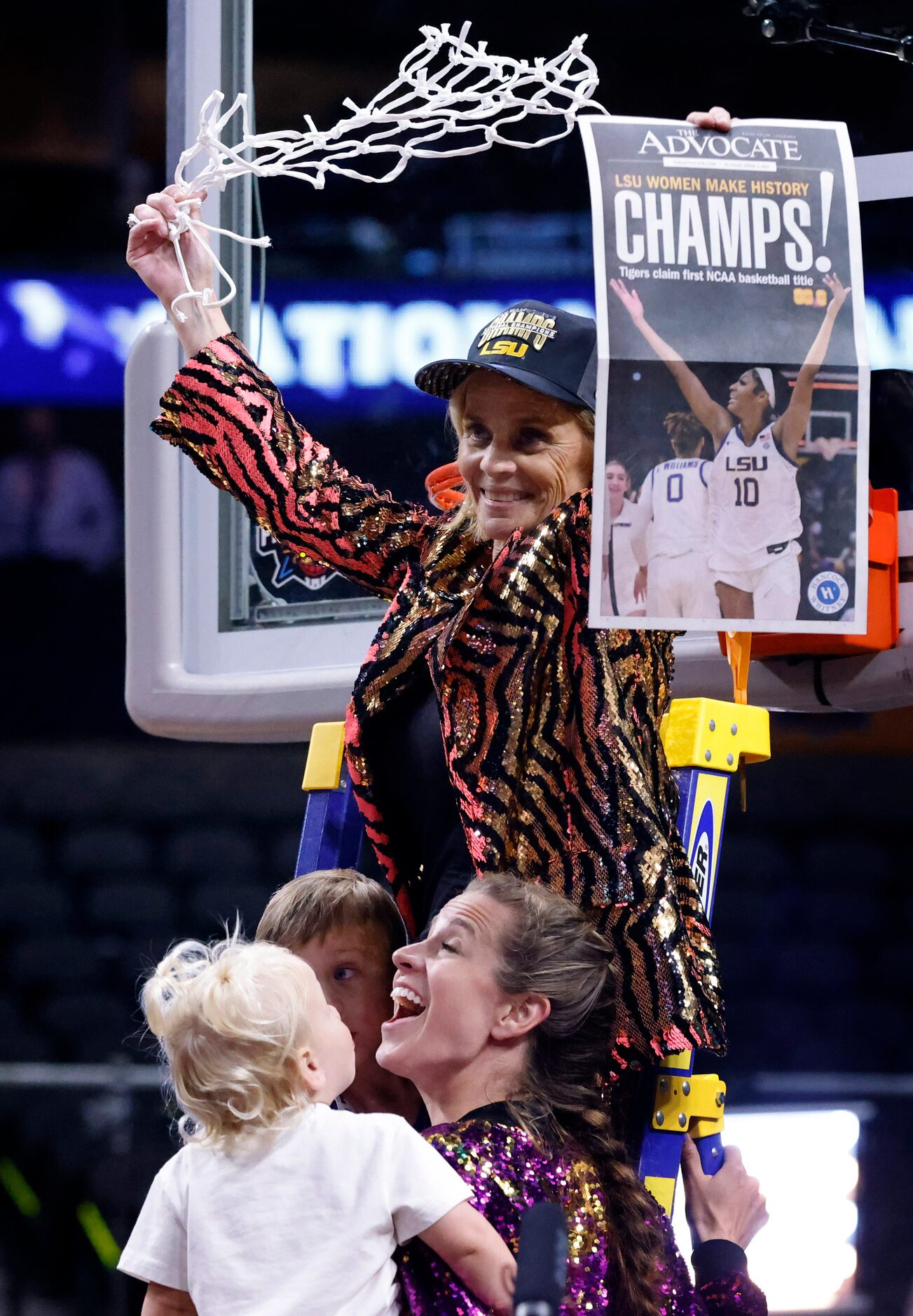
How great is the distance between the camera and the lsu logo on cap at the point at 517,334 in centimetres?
146

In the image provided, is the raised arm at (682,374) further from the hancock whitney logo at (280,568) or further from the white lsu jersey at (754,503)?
the hancock whitney logo at (280,568)

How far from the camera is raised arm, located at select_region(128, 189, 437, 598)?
1.64 m

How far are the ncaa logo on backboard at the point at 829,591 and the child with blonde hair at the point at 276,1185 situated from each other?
0.46 meters

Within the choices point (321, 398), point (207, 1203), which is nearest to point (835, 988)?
point (321, 398)

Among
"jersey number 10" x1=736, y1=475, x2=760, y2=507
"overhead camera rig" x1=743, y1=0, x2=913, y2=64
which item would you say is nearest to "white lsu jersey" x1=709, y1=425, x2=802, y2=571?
"jersey number 10" x1=736, y1=475, x2=760, y2=507

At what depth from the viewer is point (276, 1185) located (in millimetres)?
1142

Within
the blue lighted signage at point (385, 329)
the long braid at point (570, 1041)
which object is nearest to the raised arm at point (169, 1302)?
the long braid at point (570, 1041)

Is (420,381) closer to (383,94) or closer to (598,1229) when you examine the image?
(383,94)

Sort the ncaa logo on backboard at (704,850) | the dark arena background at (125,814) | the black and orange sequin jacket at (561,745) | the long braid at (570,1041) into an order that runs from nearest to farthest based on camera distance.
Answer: the long braid at (570,1041)
the black and orange sequin jacket at (561,745)
the ncaa logo on backboard at (704,850)
the dark arena background at (125,814)

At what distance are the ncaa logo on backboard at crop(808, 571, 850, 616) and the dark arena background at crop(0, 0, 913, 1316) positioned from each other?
227 cm

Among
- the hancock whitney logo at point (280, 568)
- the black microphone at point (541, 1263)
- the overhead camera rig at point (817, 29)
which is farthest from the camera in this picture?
the hancock whitney logo at point (280, 568)

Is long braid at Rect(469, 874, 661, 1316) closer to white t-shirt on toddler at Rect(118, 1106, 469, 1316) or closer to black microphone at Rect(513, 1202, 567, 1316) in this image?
white t-shirt on toddler at Rect(118, 1106, 469, 1316)

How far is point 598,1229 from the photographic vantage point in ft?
3.97

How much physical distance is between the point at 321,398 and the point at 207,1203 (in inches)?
59.3
